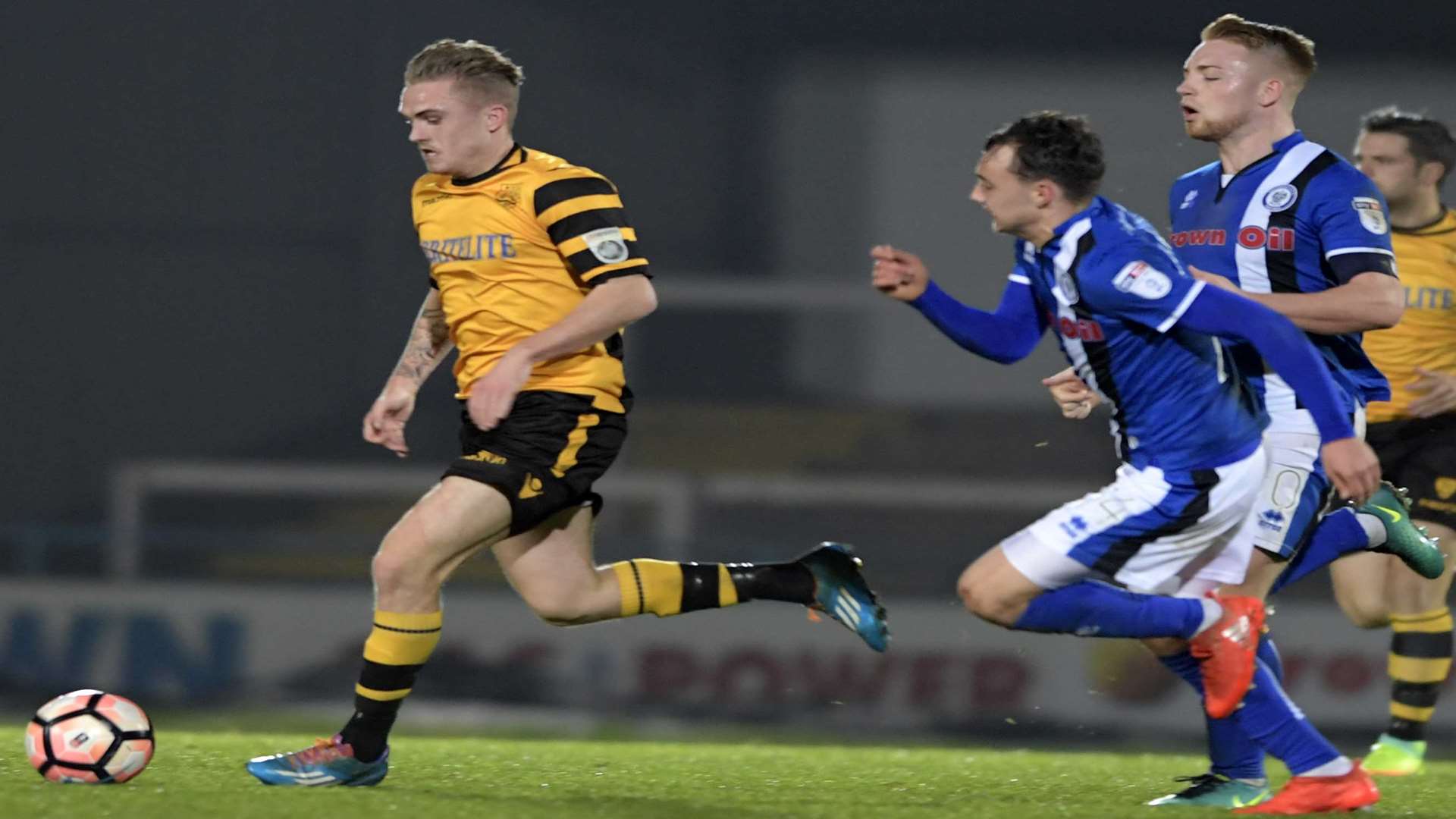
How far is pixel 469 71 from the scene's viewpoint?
4016 mm

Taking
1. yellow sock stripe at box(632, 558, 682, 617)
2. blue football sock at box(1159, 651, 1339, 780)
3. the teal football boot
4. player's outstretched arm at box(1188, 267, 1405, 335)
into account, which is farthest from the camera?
the teal football boot

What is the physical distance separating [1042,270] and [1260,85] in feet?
2.45

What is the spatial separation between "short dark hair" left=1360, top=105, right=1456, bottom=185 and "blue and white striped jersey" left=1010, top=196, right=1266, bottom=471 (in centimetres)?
181

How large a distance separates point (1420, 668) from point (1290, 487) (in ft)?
5.66

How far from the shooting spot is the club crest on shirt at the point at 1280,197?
156 inches

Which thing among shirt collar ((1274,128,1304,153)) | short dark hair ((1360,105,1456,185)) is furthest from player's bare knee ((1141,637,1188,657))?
short dark hair ((1360,105,1456,185))

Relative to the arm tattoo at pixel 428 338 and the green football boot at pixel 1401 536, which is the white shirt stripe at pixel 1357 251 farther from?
the arm tattoo at pixel 428 338

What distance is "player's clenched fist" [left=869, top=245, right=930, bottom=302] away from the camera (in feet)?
11.9

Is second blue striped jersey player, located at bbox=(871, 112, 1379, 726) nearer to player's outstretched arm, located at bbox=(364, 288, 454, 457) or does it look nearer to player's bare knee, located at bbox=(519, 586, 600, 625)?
player's bare knee, located at bbox=(519, 586, 600, 625)

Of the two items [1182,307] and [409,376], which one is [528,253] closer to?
[409,376]

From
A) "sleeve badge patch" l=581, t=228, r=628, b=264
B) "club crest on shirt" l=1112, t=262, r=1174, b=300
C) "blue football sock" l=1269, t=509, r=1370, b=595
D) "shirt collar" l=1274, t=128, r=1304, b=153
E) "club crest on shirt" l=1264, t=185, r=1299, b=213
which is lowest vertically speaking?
"blue football sock" l=1269, t=509, r=1370, b=595

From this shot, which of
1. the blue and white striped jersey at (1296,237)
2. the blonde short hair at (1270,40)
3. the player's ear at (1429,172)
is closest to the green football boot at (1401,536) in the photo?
the blue and white striped jersey at (1296,237)

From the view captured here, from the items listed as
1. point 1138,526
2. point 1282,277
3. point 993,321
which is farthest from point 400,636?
point 1282,277

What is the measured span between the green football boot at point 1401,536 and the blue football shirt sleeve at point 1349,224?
625 millimetres
